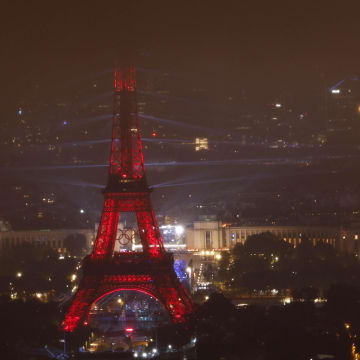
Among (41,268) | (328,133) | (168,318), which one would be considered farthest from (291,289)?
(328,133)

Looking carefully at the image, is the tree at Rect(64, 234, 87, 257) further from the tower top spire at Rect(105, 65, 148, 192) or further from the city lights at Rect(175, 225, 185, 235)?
the tower top spire at Rect(105, 65, 148, 192)

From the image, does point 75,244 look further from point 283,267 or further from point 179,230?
point 283,267

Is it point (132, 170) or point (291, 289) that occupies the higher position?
point (132, 170)

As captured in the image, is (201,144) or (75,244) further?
(201,144)

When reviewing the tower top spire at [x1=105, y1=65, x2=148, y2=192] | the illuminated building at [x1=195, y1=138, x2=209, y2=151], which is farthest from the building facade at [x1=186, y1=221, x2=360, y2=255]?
the tower top spire at [x1=105, y1=65, x2=148, y2=192]

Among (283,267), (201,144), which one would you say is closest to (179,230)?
(201,144)

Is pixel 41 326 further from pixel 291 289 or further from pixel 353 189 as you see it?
pixel 353 189

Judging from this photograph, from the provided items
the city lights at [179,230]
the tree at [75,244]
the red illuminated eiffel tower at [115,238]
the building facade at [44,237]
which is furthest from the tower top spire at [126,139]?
the building facade at [44,237]

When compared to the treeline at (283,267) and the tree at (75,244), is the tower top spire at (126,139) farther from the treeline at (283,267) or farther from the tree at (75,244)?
the tree at (75,244)

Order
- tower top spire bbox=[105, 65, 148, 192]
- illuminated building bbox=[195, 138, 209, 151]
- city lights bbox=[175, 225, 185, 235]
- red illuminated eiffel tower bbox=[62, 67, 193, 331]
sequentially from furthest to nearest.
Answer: illuminated building bbox=[195, 138, 209, 151], city lights bbox=[175, 225, 185, 235], tower top spire bbox=[105, 65, 148, 192], red illuminated eiffel tower bbox=[62, 67, 193, 331]
